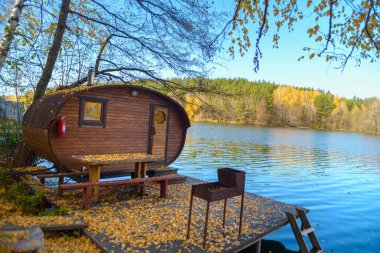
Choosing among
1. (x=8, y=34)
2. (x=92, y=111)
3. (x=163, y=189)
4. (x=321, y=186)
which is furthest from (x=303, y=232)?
(x=321, y=186)

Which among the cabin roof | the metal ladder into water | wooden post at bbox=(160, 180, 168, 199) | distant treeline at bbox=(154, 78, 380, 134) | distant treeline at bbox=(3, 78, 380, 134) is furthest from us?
distant treeline at bbox=(154, 78, 380, 134)

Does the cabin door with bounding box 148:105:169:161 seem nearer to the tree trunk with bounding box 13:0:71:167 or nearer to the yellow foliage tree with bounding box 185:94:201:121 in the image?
the yellow foliage tree with bounding box 185:94:201:121

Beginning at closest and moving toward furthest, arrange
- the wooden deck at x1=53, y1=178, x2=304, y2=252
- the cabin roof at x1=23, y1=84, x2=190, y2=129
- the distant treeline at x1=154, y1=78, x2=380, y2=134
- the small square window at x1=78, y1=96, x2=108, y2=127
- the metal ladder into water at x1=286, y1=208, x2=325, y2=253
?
the wooden deck at x1=53, y1=178, x2=304, y2=252 < the metal ladder into water at x1=286, y1=208, x2=325, y2=253 < the cabin roof at x1=23, y1=84, x2=190, y2=129 < the small square window at x1=78, y1=96, x2=108, y2=127 < the distant treeline at x1=154, y1=78, x2=380, y2=134

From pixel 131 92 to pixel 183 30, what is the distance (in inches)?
107

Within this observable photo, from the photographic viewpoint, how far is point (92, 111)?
928cm

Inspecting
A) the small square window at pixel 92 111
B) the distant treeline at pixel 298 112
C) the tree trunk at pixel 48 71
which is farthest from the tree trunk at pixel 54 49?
the distant treeline at pixel 298 112

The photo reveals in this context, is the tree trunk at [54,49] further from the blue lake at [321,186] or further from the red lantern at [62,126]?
the blue lake at [321,186]

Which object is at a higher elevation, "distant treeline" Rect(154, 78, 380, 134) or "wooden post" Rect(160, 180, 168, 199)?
"distant treeline" Rect(154, 78, 380, 134)

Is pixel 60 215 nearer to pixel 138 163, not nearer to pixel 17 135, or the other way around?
pixel 138 163

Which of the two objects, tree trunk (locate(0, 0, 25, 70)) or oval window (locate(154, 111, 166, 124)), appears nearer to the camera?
tree trunk (locate(0, 0, 25, 70))

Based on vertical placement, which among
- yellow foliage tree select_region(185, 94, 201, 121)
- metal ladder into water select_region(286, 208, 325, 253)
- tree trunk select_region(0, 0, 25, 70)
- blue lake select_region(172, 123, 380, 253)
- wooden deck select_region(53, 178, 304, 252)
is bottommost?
blue lake select_region(172, 123, 380, 253)

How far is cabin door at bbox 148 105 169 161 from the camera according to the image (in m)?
10.8

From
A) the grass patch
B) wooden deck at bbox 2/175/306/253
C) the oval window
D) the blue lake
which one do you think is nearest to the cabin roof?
the oval window

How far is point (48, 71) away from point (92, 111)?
2673 mm
